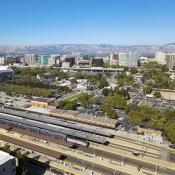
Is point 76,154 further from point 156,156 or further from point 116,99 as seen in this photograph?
point 116,99

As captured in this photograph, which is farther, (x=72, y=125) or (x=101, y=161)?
(x=72, y=125)

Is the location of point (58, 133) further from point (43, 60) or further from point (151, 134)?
point (43, 60)

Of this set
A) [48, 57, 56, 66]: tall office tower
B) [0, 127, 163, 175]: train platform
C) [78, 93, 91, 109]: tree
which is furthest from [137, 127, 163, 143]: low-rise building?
[48, 57, 56, 66]: tall office tower

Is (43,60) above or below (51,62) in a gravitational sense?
above

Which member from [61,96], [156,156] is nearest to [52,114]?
[61,96]

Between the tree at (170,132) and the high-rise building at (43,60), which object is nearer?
the tree at (170,132)

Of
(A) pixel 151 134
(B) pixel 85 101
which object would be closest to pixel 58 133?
(A) pixel 151 134

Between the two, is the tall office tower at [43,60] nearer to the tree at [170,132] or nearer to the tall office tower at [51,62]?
the tall office tower at [51,62]

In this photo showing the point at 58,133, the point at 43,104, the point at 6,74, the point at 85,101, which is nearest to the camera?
the point at 58,133

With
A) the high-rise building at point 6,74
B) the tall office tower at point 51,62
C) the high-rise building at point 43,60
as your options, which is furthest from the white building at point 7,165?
the high-rise building at point 43,60

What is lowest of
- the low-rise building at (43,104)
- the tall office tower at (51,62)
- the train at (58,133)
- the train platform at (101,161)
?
the train platform at (101,161)

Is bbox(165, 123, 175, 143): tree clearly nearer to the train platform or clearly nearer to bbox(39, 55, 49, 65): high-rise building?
the train platform
